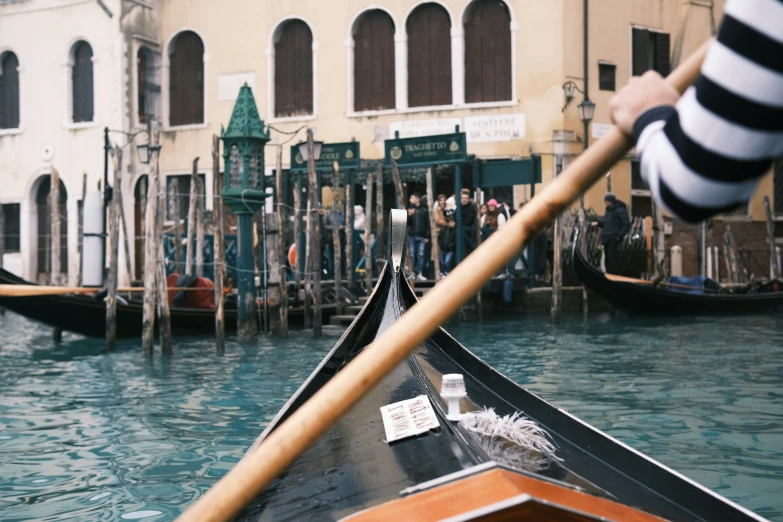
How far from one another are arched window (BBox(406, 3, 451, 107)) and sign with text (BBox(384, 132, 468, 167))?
1958 millimetres

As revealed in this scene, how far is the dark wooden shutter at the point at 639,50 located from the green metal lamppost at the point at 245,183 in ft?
18.4

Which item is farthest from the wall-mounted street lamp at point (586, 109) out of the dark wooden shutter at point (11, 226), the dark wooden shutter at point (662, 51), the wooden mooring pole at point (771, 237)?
the dark wooden shutter at point (11, 226)

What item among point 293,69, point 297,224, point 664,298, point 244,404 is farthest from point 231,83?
point 244,404

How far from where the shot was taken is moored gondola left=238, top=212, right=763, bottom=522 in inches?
46.5

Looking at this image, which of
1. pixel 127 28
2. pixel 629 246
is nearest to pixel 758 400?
pixel 629 246

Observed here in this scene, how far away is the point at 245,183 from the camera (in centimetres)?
712

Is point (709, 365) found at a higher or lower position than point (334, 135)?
lower

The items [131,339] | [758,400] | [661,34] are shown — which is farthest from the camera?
[661,34]

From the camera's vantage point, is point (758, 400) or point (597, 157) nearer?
point (597, 157)

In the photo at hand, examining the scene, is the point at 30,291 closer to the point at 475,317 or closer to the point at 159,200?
the point at 159,200

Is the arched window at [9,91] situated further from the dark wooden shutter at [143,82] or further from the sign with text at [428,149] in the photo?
the sign with text at [428,149]

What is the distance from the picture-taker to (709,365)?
18.9 ft

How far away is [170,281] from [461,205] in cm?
267

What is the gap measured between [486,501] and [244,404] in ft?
11.7
